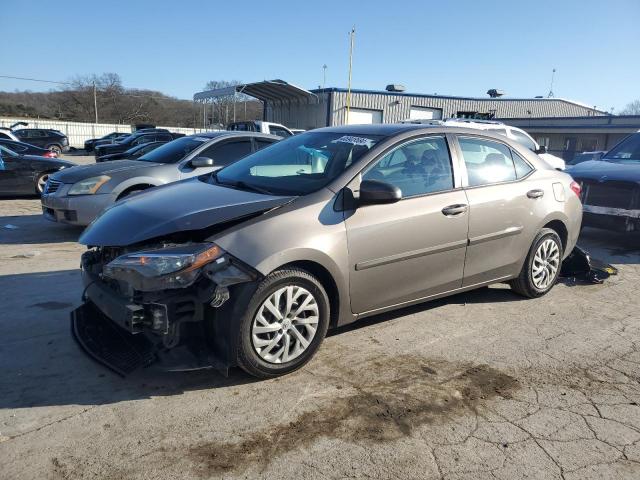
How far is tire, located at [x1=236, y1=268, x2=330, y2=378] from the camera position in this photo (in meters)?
3.18

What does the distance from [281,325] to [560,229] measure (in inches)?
138

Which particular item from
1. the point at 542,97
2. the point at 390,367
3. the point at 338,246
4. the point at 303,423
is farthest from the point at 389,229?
the point at 542,97

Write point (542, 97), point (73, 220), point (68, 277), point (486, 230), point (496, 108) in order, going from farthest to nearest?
point (542, 97) → point (496, 108) → point (73, 220) → point (68, 277) → point (486, 230)

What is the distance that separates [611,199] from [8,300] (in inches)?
311

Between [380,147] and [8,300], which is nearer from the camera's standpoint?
[380,147]

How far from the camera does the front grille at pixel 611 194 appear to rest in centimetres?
728

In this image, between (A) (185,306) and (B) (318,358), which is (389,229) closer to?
(B) (318,358)

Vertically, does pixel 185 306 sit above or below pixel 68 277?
above

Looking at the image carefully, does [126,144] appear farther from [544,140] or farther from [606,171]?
[544,140]

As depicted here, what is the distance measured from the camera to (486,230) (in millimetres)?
4484

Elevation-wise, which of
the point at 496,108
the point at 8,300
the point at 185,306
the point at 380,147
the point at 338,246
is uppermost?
the point at 496,108

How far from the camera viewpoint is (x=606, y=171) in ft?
25.8

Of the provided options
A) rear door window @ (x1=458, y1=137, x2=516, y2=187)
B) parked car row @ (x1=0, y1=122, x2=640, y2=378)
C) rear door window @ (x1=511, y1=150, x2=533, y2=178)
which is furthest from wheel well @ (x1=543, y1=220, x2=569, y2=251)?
rear door window @ (x1=458, y1=137, x2=516, y2=187)

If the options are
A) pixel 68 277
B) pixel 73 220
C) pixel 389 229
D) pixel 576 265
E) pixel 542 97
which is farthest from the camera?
pixel 542 97
